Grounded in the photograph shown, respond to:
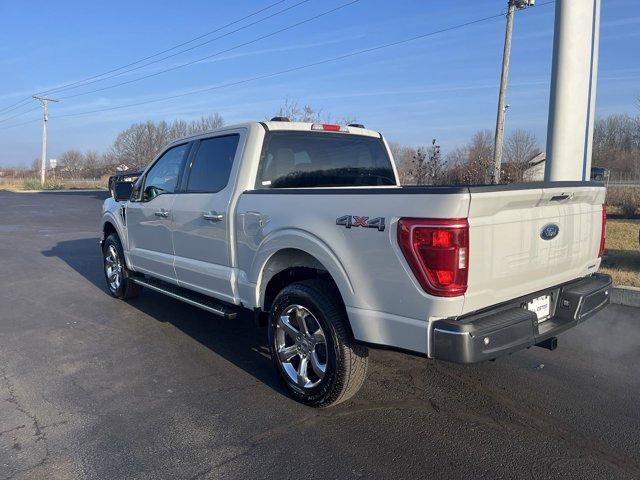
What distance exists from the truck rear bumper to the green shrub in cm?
1230

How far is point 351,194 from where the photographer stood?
11.1 feet

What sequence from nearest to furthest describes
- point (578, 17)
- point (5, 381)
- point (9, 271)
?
point (5, 381), point (578, 17), point (9, 271)

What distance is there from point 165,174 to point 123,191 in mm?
866

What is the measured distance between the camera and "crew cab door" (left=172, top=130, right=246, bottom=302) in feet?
15.0

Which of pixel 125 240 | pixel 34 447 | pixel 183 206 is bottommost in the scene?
pixel 34 447

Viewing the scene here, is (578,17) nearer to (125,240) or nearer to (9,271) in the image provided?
(125,240)

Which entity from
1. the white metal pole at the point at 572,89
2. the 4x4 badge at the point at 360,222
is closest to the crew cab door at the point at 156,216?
the 4x4 badge at the point at 360,222

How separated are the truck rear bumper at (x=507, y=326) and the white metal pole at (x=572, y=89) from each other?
4.65m

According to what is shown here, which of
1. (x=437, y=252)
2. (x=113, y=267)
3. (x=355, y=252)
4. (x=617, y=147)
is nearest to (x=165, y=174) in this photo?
A: (x=113, y=267)

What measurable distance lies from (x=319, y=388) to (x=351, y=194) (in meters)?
1.38

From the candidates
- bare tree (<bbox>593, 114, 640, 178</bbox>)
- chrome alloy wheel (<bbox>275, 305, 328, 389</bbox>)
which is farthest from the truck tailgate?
bare tree (<bbox>593, 114, 640, 178</bbox>)

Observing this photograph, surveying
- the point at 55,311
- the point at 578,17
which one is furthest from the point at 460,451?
the point at 578,17

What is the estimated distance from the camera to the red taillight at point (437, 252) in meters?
2.94

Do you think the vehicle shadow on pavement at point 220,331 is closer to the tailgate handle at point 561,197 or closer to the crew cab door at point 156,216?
the crew cab door at point 156,216
